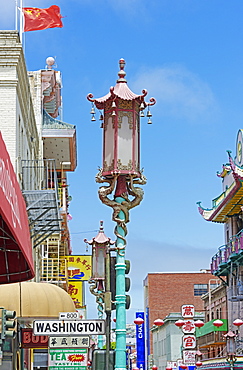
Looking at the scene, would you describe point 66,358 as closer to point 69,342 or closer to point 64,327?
point 69,342

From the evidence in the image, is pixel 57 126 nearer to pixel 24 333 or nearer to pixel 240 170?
pixel 240 170

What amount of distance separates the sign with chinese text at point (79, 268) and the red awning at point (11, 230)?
3429 centimetres

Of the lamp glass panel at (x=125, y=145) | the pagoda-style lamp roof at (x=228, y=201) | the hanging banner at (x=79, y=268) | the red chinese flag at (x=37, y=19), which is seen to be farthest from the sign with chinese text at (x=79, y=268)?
the lamp glass panel at (x=125, y=145)

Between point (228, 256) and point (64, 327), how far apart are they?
4081cm

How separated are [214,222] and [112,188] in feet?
156

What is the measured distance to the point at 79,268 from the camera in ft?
160

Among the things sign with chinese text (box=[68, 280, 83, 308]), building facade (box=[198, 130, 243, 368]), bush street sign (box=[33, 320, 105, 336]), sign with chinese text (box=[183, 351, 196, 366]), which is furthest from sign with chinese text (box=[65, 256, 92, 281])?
bush street sign (box=[33, 320, 105, 336])

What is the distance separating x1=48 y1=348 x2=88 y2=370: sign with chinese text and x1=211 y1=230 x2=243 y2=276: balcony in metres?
33.0

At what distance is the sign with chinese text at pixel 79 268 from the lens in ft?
158

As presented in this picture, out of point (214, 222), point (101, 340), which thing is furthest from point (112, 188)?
point (214, 222)

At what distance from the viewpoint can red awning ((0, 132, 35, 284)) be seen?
9.20 metres

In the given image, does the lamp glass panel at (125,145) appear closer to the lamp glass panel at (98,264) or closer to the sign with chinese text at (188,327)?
the lamp glass panel at (98,264)

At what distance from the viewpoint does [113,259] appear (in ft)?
43.0

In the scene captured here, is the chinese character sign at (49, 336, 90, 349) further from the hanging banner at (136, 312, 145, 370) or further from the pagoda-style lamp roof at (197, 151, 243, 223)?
the hanging banner at (136, 312, 145, 370)
